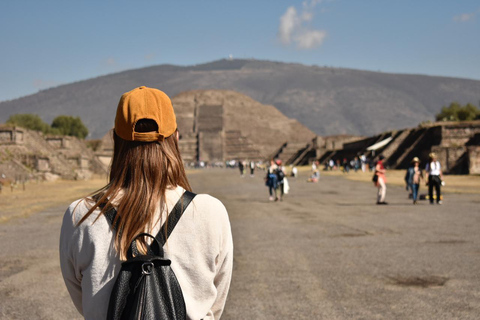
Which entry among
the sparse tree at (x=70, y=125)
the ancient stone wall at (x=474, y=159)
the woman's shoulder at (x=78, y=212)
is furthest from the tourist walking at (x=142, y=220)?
the sparse tree at (x=70, y=125)

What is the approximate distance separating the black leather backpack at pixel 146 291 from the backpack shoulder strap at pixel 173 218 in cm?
7

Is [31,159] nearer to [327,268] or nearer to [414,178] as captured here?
[414,178]

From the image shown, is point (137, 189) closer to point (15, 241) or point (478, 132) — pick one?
point (15, 241)

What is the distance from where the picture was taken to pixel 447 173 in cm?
3703

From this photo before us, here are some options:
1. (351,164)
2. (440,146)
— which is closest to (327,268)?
(440,146)

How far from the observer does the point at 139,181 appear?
2332 mm

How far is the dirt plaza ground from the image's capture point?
18.0ft

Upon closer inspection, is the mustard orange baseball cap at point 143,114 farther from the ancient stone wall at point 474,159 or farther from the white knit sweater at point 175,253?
the ancient stone wall at point 474,159

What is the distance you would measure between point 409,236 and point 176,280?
8597mm

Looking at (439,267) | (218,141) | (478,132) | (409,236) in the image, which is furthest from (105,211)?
(218,141)

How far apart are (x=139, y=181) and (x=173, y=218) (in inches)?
8.0

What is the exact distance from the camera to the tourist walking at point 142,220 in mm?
2264

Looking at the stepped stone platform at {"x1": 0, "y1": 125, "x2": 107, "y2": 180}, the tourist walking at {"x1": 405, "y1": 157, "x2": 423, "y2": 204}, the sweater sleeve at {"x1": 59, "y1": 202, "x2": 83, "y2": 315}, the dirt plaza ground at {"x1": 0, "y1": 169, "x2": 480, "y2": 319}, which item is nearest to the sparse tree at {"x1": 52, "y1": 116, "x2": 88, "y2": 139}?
the stepped stone platform at {"x1": 0, "y1": 125, "x2": 107, "y2": 180}

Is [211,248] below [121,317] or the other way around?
the other way around
